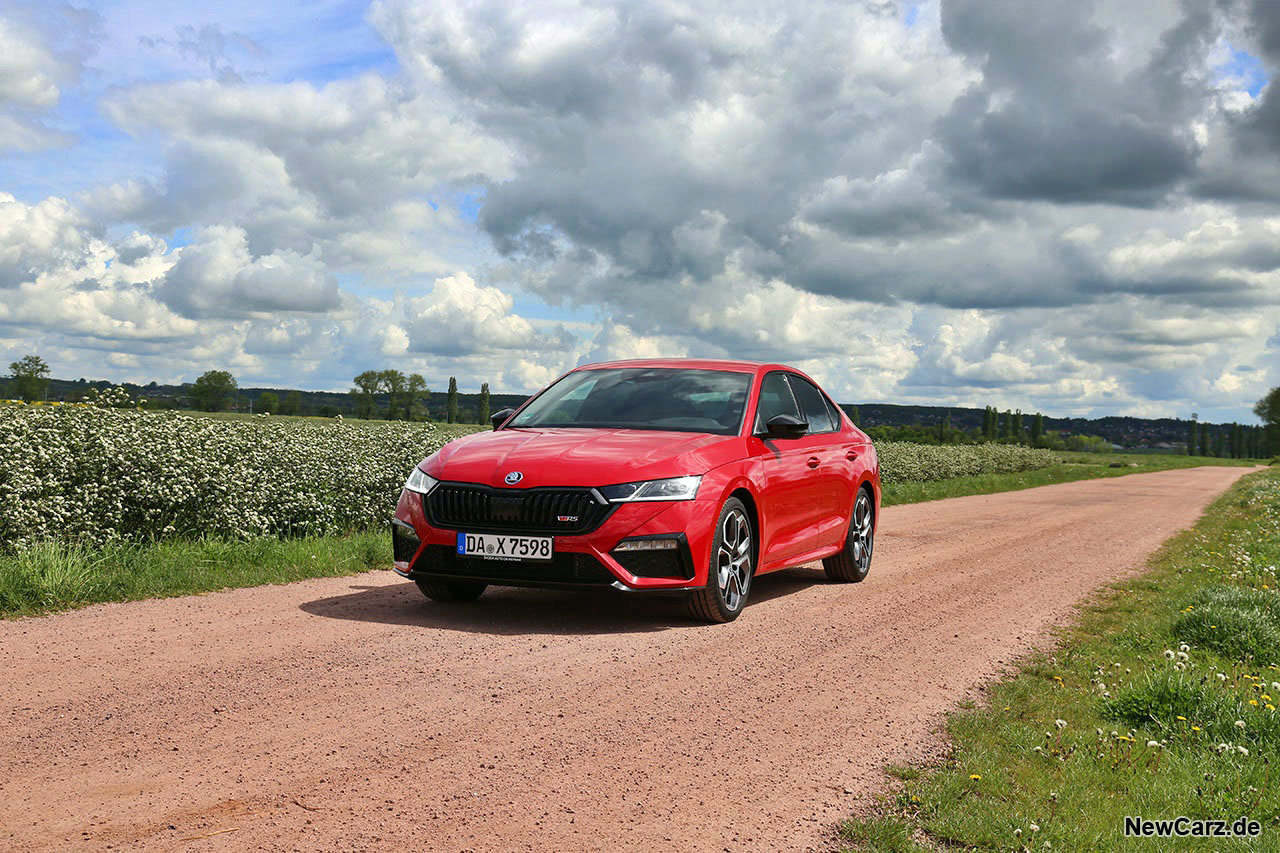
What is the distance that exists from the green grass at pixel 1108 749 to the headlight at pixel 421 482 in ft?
11.6

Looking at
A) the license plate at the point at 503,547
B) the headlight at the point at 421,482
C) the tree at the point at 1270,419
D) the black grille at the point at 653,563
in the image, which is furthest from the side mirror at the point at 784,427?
the tree at the point at 1270,419

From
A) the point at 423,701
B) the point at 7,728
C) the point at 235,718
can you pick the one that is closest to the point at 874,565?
the point at 423,701

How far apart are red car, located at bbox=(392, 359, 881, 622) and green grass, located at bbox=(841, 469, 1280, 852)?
1.99 meters

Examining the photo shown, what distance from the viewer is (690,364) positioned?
8.66 m

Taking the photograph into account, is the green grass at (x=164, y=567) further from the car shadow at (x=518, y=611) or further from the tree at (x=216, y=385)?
the tree at (x=216, y=385)

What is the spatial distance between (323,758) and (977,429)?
383ft

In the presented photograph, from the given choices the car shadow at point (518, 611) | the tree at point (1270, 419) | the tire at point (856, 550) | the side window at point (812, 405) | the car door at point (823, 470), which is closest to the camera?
the car shadow at point (518, 611)

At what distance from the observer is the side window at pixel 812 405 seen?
927 cm

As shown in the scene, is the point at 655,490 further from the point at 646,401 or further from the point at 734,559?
the point at 646,401

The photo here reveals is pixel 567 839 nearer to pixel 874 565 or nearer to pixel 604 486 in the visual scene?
pixel 604 486

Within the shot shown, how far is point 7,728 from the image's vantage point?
452cm

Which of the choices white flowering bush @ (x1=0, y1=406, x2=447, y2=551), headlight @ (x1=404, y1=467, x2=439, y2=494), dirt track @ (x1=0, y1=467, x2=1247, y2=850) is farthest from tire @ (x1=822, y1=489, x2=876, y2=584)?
white flowering bush @ (x1=0, y1=406, x2=447, y2=551)

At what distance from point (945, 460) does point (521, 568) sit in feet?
109

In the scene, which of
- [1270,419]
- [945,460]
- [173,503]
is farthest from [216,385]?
[1270,419]
